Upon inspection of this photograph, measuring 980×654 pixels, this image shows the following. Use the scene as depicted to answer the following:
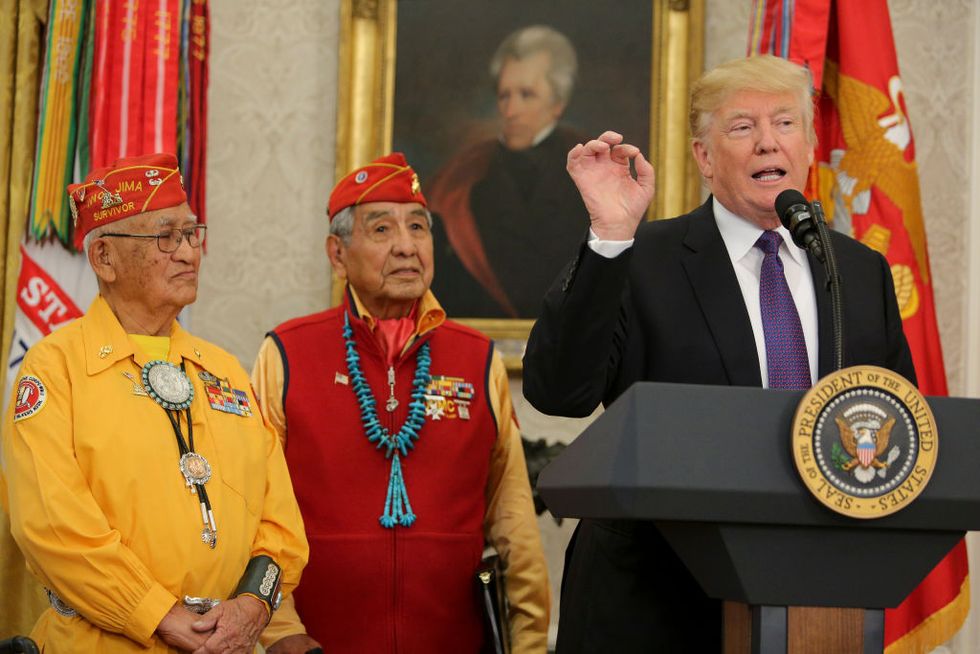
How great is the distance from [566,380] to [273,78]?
3.09m

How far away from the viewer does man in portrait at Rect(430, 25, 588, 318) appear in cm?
451

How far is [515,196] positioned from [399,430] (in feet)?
5.40

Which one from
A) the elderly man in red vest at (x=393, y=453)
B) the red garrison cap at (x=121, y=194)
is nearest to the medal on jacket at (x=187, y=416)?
the red garrison cap at (x=121, y=194)

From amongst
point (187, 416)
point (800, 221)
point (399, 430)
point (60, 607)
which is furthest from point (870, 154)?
point (60, 607)

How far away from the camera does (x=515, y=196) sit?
179 inches

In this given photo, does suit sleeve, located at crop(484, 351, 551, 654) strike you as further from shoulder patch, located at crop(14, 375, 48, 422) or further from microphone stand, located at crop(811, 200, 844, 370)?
microphone stand, located at crop(811, 200, 844, 370)

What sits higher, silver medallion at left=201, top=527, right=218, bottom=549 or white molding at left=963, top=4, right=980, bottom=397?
white molding at left=963, top=4, right=980, bottom=397

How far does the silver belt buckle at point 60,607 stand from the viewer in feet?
7.98

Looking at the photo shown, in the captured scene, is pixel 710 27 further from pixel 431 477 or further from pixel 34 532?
pixel 34 532

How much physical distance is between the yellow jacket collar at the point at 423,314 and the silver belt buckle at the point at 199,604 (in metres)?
1.00

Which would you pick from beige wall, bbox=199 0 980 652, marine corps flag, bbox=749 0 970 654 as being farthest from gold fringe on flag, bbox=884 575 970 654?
beige wall, bbox=199 0 980 652

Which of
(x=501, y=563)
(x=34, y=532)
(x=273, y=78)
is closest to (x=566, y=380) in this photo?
(x=34, y=532)

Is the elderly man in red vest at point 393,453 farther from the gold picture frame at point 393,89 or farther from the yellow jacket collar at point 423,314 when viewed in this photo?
the gold picture frame at point 393,89

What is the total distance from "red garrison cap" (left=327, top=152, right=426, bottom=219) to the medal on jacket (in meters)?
0.87
